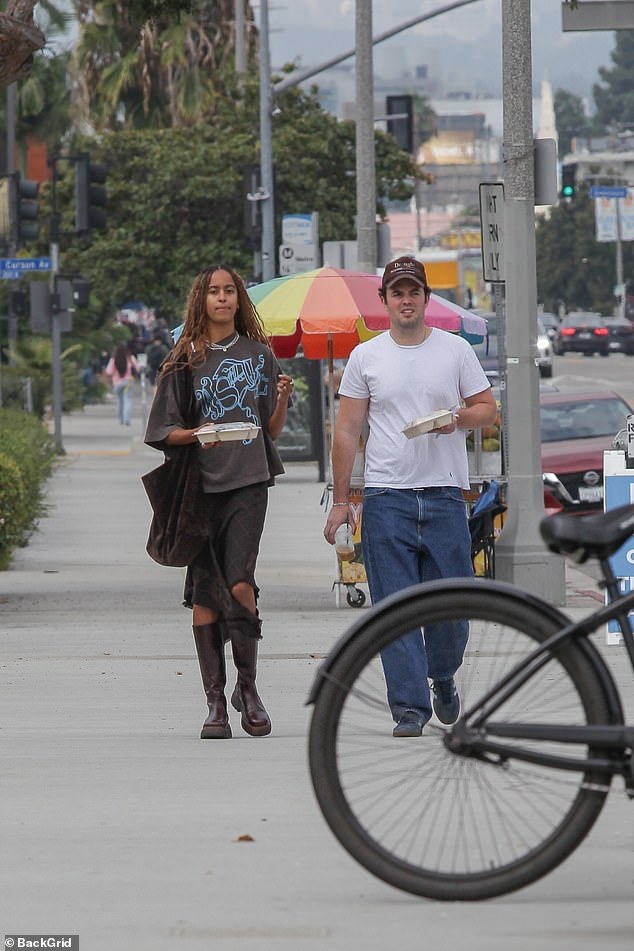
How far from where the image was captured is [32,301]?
101ft

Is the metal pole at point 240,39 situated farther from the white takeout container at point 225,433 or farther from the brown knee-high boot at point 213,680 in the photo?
the white takeout container at point 225,433

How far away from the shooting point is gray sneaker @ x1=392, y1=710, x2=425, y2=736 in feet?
19.5

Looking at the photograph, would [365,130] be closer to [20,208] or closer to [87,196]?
[87,196]

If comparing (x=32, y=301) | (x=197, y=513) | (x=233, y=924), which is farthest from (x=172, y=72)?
(x=233, y=924)

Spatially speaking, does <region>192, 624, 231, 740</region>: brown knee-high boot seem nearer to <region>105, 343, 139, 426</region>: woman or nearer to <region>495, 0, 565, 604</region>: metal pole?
<region>495, 0, 565, 604</region>: metal pole

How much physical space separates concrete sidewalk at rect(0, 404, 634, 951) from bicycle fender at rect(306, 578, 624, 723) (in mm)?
571

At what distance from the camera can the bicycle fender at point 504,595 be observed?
5000 millimetres

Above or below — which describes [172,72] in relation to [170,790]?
above

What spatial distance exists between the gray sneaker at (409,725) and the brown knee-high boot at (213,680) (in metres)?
1.18

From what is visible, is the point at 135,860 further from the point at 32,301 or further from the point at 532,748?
the point at 32,301

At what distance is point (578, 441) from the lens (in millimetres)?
20438

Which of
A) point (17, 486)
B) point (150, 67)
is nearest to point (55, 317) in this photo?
point (150, 67)

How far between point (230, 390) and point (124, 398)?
32.7m

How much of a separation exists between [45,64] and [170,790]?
52468mm
